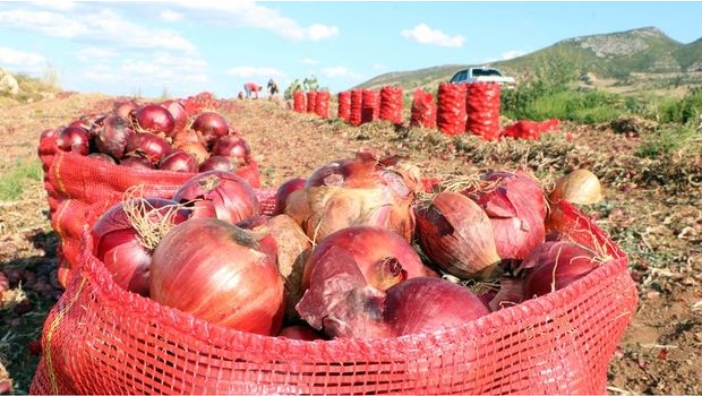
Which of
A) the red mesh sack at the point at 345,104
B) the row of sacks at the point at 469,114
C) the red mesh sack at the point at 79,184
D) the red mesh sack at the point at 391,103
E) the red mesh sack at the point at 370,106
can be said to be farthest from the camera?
the red mesh sack at the point at 345,104

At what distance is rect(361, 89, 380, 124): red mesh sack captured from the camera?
54.5 ft

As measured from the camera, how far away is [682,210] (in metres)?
5.51

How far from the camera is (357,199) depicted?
Answer: 2133 millimetres

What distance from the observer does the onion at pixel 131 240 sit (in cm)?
200

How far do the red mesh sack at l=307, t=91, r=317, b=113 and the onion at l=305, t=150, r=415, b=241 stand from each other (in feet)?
76.7

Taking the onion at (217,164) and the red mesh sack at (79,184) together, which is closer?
the red mesh sack at (79,184)

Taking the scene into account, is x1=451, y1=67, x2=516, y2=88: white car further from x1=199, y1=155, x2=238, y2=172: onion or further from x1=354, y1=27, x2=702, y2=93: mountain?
x1=199, y1=155, x2=238, y2=172: onion

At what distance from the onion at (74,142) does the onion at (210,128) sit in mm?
978

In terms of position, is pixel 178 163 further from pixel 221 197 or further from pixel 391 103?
pixel 391 103

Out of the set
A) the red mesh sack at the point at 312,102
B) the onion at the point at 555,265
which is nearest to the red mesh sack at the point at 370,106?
the red mesh sack at the point at 312,102

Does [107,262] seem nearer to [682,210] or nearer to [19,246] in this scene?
[19,246]

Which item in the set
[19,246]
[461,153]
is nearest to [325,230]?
[19,246]

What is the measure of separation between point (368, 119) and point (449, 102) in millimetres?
5065

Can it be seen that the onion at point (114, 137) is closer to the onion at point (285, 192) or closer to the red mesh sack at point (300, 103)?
the onion at point (285, 192)
